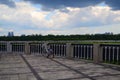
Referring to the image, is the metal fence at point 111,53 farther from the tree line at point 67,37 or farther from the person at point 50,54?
the tree line at point 67,37

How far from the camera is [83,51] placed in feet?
55.2

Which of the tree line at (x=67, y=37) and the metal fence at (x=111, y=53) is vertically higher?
the tree line at (x=67, y=37)

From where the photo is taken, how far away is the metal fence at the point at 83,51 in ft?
52.5

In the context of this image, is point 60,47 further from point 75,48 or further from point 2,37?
point 2,37

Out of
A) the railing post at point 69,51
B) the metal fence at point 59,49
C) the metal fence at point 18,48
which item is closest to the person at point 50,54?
the metal fence at point 59,49

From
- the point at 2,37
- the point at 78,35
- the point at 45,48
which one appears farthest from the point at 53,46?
the point at 78,35

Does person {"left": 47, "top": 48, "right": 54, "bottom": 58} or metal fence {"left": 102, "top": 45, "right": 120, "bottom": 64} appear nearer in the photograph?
metal fence {"left": 102, "top": 45, "right": 120, "bottom": 64}

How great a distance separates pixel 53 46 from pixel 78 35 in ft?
61.8

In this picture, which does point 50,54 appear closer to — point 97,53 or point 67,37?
point 97,53

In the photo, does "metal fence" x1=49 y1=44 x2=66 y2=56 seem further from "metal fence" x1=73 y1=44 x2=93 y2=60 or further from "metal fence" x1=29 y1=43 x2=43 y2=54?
"metal fence" x1=29 y1=43 x2=43 y2=54

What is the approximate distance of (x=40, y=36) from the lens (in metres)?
38.2

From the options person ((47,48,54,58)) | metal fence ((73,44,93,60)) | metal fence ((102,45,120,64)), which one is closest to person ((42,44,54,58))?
person ((47,48,54,58))

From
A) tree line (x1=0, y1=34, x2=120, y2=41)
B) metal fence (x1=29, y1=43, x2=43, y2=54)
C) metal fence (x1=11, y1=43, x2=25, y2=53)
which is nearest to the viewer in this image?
metal fence (x1=29, y1=43, x2=43, y2=54)

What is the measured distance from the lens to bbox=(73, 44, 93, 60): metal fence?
52.5ft
